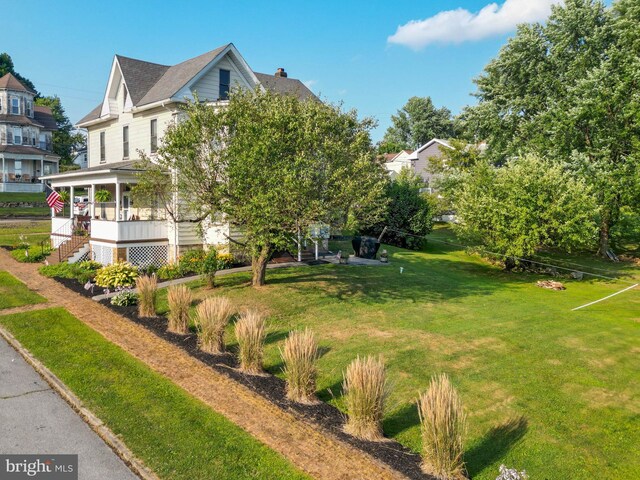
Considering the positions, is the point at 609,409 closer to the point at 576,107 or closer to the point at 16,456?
the point at 16,456

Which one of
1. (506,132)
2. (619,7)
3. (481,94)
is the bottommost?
(506,132)

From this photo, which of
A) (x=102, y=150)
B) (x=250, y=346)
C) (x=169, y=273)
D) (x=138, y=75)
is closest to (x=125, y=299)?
(x=169, y=273)

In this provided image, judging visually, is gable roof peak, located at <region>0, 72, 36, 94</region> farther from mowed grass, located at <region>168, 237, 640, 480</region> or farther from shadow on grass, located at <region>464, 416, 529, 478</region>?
shadow on grass, located at <region>464, 416, 529, 478</region>

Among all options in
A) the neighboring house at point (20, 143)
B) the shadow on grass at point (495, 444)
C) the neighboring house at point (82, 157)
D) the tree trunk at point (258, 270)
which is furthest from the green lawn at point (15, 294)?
the neighboring house at point (82, 157)

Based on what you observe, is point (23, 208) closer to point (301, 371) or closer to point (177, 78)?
point (177, 78)

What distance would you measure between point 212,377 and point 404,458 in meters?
4.78

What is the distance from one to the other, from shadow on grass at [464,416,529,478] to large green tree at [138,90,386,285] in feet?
26.7

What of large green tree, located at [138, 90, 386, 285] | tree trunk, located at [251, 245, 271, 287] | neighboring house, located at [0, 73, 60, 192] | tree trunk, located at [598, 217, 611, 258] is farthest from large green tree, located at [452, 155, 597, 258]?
neighboring house, located at [0, 73, 60, 192]

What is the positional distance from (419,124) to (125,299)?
8978cm

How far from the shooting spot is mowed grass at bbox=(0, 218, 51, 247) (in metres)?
29.1

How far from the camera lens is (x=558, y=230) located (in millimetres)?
21766

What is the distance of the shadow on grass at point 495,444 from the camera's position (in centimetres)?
715

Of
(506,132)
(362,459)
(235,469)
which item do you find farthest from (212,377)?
(506,132)

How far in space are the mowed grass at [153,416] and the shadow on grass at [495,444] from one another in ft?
9.26
